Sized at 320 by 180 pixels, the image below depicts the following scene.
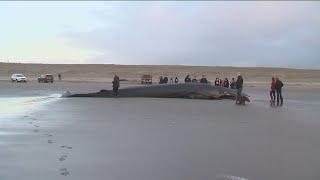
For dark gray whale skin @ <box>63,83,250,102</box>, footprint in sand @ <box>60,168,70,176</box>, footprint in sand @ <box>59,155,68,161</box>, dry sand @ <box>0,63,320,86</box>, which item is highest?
footprint in sand @ <box>59,155,68,161</box>

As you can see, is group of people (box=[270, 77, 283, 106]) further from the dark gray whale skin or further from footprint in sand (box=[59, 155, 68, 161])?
footprint in sand (box=[59, 155, 68, 161])

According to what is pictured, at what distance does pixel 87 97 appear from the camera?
28719mm

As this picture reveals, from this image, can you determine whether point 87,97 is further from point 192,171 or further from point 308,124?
point 192,171

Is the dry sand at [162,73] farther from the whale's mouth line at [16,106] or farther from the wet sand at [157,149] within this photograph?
the wet sand at [157,149]

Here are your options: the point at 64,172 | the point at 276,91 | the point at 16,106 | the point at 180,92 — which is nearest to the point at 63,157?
the point at 64,172

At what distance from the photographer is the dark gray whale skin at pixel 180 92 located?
1111 inches

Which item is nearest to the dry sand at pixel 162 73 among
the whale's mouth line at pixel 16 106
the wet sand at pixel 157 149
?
the whale's mouth line at pixel 16 106

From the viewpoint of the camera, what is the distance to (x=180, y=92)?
29281 millimetres

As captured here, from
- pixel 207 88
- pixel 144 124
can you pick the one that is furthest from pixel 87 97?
pixel 144 124

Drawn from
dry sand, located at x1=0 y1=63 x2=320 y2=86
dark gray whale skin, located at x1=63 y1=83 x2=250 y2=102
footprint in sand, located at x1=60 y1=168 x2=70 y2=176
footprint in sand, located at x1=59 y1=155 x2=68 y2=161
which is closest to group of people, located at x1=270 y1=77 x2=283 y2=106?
dark gray whale skin, located at x1=63 y1=83 x2=250 y2=102

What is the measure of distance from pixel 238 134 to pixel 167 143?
2193 millimetres

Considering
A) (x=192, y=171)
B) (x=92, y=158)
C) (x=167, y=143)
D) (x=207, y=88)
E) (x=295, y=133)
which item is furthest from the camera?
(x=207, y=88)

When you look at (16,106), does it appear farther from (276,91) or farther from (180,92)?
(276,91)

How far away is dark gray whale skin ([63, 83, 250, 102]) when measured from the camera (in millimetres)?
28219
